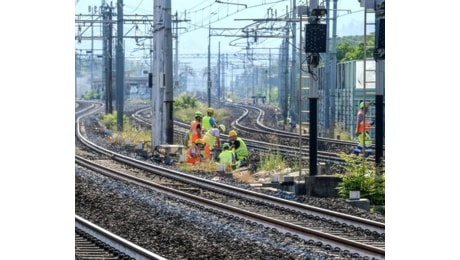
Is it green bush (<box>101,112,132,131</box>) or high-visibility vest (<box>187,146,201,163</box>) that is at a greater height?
high-visibility vest (<box>187,146,201,163</box>)

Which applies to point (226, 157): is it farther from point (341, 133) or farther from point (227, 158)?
point (341, 133)

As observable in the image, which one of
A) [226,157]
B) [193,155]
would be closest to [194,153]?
[193,155]

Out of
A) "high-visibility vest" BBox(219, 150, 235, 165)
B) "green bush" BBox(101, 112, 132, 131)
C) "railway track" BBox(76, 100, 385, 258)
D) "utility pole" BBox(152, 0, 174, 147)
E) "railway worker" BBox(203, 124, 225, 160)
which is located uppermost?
"utility pole" BBox(152, 0, 174, 147)

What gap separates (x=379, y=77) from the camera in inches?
597

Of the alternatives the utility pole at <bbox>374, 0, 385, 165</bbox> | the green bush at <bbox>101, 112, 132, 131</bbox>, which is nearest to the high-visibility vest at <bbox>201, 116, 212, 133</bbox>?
the utility pole at <bbox>374, 0, 385, 165</bbox>

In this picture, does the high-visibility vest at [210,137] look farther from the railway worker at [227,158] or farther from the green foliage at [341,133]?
the green foliage at [341,133]

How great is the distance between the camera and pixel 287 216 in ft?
39.4

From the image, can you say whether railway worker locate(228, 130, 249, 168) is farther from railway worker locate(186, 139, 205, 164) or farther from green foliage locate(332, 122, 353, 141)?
green foliage locate(332, 122, 353, 141)

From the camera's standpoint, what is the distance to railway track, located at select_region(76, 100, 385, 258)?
9.70m

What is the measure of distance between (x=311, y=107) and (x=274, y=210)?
2.33 meters

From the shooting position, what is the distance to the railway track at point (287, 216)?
A: 9.70 meters

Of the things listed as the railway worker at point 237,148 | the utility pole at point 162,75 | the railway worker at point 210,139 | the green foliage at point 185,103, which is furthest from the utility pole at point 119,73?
the green foliage at point 185,103
